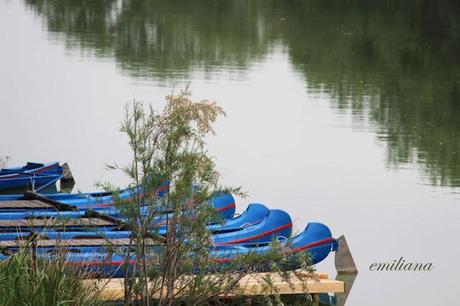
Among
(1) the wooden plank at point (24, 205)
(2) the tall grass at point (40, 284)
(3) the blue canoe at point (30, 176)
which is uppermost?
(2) the tall grass at point (40, 284)

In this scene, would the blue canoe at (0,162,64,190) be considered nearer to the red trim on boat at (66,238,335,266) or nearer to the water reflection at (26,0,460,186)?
the red trim on boat at (66,238,335,266)

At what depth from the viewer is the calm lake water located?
712 inches

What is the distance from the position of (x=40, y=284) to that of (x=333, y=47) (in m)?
29.0

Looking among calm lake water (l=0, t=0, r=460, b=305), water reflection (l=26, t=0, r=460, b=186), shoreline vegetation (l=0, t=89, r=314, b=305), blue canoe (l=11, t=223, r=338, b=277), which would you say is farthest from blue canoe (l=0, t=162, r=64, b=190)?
shoreline vegetation (l=0, t=89, r=314, b=305)

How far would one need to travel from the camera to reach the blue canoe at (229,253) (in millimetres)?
10330

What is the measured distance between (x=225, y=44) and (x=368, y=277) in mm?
22391

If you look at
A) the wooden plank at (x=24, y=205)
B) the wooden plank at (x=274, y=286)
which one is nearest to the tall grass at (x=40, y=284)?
the wooden plank at (x=274, y=286)

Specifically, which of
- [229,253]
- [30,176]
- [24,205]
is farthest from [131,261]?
[30,176]

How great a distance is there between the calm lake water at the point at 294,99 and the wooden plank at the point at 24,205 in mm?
3062

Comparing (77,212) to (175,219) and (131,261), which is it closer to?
(131,261)

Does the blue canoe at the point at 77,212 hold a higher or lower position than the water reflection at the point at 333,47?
lower

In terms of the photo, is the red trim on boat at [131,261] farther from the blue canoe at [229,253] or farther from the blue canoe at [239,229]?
the blue canoe at [239,229]

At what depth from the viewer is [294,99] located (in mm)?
28391

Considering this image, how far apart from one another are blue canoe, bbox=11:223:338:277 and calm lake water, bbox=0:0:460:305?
0.91 m
